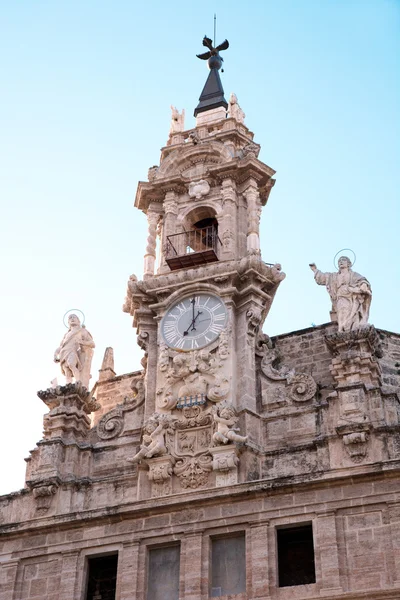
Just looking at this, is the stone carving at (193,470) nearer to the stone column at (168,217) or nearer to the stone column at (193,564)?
the stone column at (193,564)

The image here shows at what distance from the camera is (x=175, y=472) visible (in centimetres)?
2403

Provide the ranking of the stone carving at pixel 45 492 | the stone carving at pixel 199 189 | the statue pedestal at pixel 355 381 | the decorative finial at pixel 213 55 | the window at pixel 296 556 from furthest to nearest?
1. the decorative finial at pixel 213 55
2. the stone carving at pixel 199 189
3. the stone carving at pixel 45 492
4. the statue pedestal at pixel 355 381
5. the window at pixel 296 556

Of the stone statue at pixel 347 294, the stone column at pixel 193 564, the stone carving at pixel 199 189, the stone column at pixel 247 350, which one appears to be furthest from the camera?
the stone carving at pixel 199 189

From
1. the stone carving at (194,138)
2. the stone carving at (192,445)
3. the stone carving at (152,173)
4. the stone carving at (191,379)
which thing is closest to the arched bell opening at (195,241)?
the stone carving at (152,173)

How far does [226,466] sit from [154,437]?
1965 millimetres

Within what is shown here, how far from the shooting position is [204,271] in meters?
26.9

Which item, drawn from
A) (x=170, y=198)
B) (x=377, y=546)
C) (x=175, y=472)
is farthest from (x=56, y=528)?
(x=170, y=198)

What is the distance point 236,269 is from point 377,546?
7.95 meters

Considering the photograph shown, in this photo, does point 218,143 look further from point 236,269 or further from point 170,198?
point 236,269

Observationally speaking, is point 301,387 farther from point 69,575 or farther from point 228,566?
point 69,575

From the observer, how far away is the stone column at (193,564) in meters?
22.3

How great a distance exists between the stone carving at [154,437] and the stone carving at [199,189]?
6.77 meters

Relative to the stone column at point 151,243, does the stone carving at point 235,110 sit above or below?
above

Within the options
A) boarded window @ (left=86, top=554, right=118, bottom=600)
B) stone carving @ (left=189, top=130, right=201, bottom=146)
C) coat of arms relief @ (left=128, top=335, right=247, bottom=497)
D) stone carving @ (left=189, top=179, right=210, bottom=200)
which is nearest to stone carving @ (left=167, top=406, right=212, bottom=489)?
coat of arms relief @ (left=128, top=335, right=247, bottom=497)
